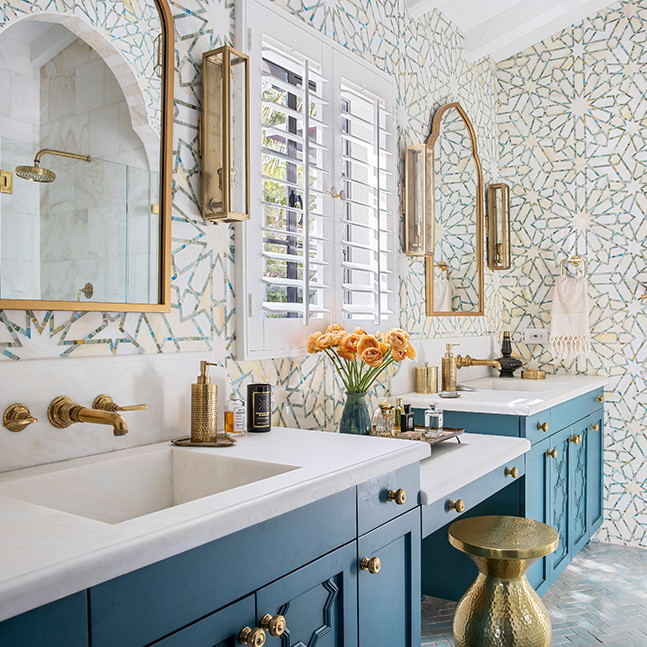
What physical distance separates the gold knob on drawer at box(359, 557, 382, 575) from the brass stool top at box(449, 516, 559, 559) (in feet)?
2.01

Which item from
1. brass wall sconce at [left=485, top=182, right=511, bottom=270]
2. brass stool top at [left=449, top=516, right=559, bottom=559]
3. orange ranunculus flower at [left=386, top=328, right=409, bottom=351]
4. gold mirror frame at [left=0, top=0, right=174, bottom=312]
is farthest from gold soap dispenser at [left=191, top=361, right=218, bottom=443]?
brass wall sconce at [left=485, top=182, right=511, bottom=270]

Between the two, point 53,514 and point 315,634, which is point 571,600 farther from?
point 53,514

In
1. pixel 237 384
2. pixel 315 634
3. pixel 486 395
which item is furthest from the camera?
pixel 486 395

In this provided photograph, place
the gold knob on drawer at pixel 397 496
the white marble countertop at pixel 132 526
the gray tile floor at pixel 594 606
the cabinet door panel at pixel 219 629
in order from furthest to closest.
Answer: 1. the gray tile floor at pixel 594 606
2. the gold knob on drawer at pixel 397 496
3. the cabinet door panel at pixel 219 629
4. the white marble countertop at pixel 132 526

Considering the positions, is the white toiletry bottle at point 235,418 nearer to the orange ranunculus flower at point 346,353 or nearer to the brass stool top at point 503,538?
the orange ranunculus flower at point 346,353

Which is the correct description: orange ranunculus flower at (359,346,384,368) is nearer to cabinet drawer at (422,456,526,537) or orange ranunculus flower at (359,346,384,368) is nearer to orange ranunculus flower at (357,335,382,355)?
orange ranunculus flower at (357,335,382,355)

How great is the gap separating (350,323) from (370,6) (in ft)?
4.29

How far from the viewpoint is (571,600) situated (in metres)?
2.78

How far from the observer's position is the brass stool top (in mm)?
1886

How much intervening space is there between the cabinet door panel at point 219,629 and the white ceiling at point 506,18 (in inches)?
120

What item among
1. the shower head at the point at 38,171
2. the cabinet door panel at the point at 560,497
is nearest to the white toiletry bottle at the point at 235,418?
the shower head at the point at 38,171

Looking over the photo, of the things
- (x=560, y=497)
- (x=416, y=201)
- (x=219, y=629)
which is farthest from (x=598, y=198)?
(x=219, y=629)

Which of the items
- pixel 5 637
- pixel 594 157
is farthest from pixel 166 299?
pixel 594 157

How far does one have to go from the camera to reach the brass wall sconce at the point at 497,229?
370 centimetres
